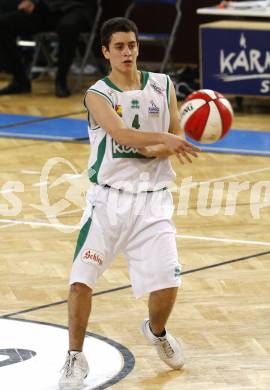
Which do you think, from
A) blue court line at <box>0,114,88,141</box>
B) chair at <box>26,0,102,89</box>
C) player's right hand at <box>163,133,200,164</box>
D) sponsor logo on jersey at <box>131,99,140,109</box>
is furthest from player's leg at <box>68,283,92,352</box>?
chair at <box>26,0,102,89</box>

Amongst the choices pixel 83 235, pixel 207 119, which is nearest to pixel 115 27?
pixel 207 119

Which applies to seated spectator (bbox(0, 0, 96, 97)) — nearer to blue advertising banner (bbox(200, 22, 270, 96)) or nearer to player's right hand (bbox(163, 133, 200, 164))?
blue advertising banner (bbox(200, 22, 270, 96))

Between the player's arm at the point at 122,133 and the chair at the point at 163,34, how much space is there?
9.75 metres

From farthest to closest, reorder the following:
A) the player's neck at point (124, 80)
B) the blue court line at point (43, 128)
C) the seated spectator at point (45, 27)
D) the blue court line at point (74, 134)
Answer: the seated spectator at point (45, 27), the blue court line at point (43, 128), the blue court line at point (74, 134), the player's neck at point (124, 80)

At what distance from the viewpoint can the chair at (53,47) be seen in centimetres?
1602

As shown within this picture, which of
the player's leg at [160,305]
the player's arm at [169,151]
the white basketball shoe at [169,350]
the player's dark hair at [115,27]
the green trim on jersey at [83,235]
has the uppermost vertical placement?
the player's dark hair at [115,27]

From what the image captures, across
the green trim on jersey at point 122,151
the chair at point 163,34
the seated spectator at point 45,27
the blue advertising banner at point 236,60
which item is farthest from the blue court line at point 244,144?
the green trim on jersey at point 122,151

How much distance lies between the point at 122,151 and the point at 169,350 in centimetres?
104

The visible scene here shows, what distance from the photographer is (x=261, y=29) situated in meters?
14.0

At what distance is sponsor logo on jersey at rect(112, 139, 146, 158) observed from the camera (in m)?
5.96

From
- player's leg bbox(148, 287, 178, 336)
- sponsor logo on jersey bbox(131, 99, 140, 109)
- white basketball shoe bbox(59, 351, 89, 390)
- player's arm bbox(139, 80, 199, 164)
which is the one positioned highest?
sponsor logo on jersey bbox(131, 99, 140, 109)

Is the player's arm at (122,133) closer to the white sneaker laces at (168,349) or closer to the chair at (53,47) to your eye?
the white sneaker laces at (168,349)

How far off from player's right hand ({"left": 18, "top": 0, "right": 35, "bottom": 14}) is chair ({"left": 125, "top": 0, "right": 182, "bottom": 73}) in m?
1.45

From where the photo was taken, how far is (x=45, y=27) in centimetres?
1595
